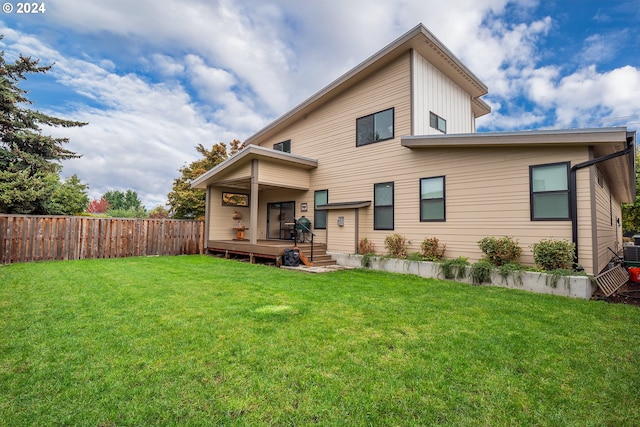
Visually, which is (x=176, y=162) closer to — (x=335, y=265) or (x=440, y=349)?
(x=335, y=265)

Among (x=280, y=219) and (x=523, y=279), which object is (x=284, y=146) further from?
(x=523, y=279)

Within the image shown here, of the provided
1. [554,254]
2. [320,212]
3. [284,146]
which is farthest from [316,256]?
[554,254]

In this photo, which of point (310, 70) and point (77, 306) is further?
point (310, 70)

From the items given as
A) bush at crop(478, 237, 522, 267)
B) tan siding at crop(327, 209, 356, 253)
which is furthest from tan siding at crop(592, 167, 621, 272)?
tan siding at crop(327, 209, 356, 253)

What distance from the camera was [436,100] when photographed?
32.4 feet

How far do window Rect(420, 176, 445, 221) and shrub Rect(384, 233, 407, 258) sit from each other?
0.86m

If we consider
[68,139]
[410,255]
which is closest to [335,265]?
[410,255]

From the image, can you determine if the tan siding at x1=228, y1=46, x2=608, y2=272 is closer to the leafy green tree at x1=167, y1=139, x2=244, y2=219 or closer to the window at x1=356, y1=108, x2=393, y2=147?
the window at x1=356, y1=108, x2=393, y2=147

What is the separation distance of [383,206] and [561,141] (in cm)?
468

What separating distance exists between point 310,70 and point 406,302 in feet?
43.2

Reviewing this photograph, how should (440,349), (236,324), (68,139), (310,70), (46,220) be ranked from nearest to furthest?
(440,349) → (236,324) → (46,220) → (310,70) → (68,139)

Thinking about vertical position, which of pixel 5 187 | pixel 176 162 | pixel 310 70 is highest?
pixel 310 70

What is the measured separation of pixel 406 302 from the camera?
16.5ft

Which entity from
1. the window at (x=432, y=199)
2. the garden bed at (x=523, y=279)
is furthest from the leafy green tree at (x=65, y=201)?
the window at (x=432, y=199)
